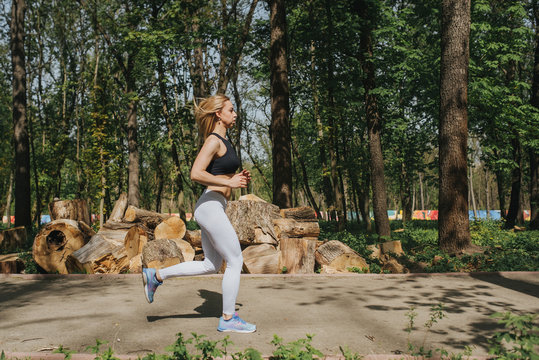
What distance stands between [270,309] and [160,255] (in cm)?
330

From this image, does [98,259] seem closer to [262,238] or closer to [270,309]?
[262,238]

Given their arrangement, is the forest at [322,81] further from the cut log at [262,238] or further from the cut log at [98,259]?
the cut log at [98,259]

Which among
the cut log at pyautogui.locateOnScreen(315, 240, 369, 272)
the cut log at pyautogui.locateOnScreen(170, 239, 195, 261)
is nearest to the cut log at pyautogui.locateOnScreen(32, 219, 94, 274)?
the cut log at pyautogui.locateOnScreen(170, 239, 195, 261)

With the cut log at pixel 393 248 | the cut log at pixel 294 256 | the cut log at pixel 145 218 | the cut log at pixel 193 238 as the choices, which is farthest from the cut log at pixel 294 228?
the cut log at pixel 145 218

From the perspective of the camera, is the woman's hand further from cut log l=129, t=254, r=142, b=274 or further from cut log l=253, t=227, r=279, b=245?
cut log l=129, t=254, r=142, b=274

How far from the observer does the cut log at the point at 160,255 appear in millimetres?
7707

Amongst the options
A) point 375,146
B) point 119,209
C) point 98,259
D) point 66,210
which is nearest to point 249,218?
point 98,259

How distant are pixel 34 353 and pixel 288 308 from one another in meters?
2.77

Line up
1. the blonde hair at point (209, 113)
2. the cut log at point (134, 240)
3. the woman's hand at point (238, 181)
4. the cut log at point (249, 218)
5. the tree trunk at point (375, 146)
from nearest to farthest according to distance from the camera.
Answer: the woman's hand at point (238, 181) < the blonde hair at point (209, 113) < the cut log at point (249, 218) < the cut log at point (134, 240) < the tree trunk at point (375, 146)

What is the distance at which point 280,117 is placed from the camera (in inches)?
492

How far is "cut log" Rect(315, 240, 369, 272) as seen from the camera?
27.1 feet

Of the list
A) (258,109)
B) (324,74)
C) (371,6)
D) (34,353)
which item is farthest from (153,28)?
(258,109)

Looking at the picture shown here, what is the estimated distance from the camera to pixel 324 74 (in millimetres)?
18672

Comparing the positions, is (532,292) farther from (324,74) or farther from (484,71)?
(484,71)
